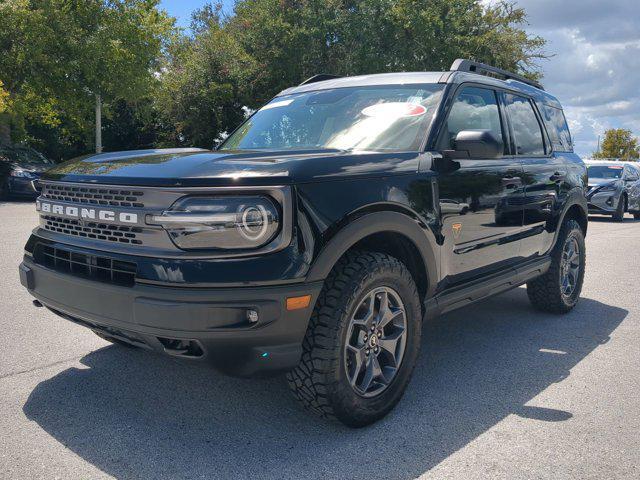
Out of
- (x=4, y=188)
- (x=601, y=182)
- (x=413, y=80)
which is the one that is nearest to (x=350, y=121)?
(x=413, y=80)

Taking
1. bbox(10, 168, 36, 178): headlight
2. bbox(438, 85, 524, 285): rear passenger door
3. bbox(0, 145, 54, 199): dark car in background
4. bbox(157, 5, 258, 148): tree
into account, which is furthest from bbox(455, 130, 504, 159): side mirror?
bbox(157, 5, 258, 148): tree

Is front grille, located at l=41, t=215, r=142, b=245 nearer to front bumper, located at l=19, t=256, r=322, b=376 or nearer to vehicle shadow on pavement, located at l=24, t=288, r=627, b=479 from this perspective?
front bumper, located at l=19, t=256, r=322, b=376

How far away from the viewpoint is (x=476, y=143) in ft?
11.1

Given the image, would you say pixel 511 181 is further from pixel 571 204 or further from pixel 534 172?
pixel 571 204

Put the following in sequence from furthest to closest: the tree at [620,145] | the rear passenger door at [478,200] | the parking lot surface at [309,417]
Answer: the tree at [620,145], the rear passenger door at [478,200], the parking lot surface at [309,417]

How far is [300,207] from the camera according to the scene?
8.55ft

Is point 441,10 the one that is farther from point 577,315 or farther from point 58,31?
point 577,315

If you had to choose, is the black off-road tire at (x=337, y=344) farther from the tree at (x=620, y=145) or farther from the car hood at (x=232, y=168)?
the tree at (x=620, y=145)

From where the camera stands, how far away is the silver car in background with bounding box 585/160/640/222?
15.6 metres

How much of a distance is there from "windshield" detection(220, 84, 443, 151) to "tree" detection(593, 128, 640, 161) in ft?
208

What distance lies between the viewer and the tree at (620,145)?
60.0 meters

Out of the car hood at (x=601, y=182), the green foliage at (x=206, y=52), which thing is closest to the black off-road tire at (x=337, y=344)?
the car hood at (x=601, y=182)

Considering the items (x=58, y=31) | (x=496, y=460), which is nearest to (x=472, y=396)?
(x=496, y=460)

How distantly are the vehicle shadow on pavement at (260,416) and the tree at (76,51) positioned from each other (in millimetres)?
20581
